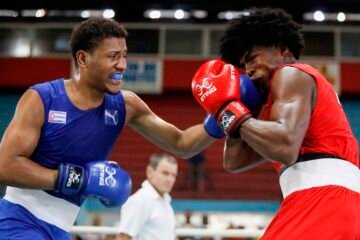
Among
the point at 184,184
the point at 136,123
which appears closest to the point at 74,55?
the point at 136,123

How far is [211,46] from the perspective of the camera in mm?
12695

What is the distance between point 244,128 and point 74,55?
996 millimetres

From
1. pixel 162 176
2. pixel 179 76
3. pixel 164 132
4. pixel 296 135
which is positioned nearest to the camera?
pixel 296 135

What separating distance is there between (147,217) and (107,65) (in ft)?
5.37

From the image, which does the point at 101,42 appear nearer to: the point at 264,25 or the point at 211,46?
the point at 264,25

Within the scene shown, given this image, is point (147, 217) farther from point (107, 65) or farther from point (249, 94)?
point (249, 94)

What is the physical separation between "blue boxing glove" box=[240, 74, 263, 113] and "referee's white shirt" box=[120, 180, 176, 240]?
178cm

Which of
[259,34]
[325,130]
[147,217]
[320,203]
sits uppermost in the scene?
[259,34]

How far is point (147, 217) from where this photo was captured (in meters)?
3.82

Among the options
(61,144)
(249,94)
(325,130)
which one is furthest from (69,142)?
(325,130)

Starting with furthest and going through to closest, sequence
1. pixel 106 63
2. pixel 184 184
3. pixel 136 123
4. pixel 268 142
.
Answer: pixel 184 184
pixel 136 123
pixel 106 63
pixel 268 142

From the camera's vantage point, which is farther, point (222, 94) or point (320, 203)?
point (222, 94)

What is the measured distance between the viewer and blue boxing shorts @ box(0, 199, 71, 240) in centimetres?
218

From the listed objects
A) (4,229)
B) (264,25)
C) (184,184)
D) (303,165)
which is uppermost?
(264,25)
